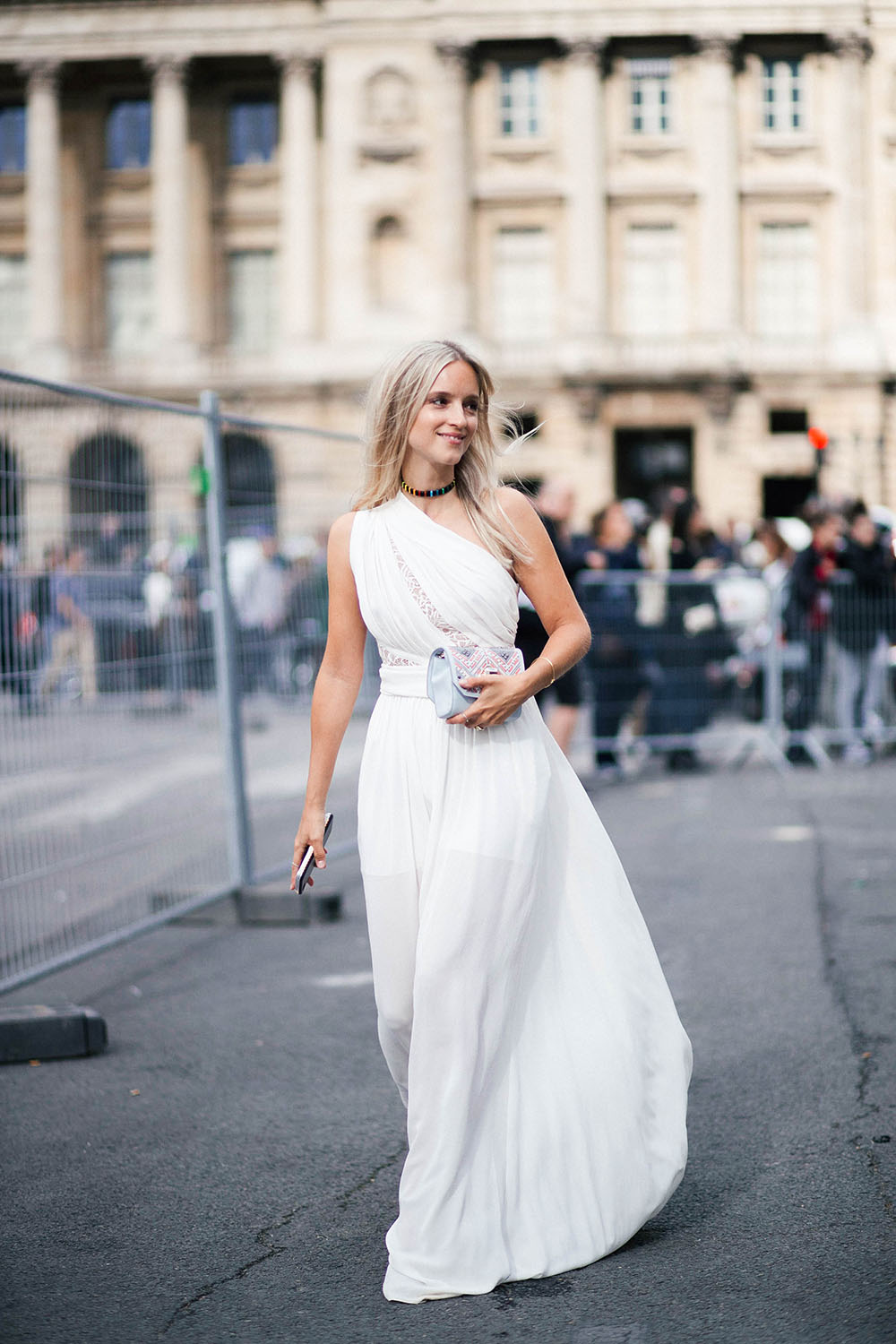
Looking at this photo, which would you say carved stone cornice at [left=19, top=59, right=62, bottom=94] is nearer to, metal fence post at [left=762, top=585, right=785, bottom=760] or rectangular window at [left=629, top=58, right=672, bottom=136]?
rectangular window at [left=629, top=58, right=672, bottom=136]

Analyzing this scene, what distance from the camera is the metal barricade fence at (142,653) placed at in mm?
5648

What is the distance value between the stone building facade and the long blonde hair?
36925 mm

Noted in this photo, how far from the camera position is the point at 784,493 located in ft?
137

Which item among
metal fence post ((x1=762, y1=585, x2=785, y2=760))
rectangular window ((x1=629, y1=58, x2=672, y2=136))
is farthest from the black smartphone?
rectangular window ((x1=629, y1=58, x2=672, y2=136))

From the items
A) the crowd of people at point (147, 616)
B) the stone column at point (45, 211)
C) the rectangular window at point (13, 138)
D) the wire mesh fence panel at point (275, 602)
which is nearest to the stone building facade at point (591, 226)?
the stone column at point (45, 211)

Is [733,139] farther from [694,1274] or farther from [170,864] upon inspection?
[694,1274]

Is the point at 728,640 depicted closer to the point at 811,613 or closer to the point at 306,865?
the point at 811,613

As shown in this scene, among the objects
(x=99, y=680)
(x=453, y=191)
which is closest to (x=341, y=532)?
(x=99, y=680)

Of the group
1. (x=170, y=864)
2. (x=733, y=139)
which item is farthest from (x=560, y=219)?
(x=170, y=864)

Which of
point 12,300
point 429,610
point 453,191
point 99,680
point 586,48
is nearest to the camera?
point 429,610

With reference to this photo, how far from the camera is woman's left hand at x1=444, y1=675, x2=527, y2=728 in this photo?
10.8ft

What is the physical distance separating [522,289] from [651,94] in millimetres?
5652

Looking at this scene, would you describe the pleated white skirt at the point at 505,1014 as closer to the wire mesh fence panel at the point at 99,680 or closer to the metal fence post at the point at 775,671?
the wire mesh fence panel at the point at 99,680

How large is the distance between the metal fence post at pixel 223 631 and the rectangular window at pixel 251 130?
38.8m
